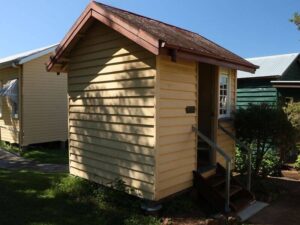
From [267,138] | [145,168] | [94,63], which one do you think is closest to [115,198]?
[145,168]

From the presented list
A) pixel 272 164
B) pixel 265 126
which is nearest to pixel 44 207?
pixel 265 126

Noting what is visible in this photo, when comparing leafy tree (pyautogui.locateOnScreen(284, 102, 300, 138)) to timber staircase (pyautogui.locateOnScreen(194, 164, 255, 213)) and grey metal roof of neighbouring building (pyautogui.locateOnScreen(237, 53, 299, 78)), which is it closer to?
timber staircase (pyautogui.locateOnScreen(194, 164, 255, 213))

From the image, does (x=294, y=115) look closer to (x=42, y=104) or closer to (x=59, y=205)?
(x=59, y=205)

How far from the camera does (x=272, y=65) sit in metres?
15.3

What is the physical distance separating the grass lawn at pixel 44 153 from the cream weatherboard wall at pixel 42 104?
390 mm

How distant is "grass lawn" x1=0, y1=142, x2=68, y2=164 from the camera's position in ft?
39.4

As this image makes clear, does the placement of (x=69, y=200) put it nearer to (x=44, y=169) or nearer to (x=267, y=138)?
(x=44, y=169)

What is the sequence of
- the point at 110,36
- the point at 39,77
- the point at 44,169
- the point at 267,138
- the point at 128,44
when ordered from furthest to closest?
1. the point at 39,77
2. the point at 44,169
3. the point at 267,138
4. the point at 110,36
5. the point at 128,44

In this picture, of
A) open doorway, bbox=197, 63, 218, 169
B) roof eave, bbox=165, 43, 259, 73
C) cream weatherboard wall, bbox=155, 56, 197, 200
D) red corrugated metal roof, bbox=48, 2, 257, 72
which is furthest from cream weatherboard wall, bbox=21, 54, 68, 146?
roof eave, bbox=165, 43, 259, 73

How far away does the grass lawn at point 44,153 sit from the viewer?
12.0 m

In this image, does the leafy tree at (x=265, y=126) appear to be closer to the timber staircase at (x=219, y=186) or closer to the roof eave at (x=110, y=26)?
the timber staircase at (x=219, y=186)

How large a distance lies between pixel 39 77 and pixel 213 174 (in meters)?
9.44

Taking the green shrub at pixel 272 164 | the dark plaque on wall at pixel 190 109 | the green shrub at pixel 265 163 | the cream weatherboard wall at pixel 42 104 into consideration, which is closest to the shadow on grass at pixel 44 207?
the dark plaque on wall at pixel 190 109

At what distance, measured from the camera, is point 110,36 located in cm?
708
